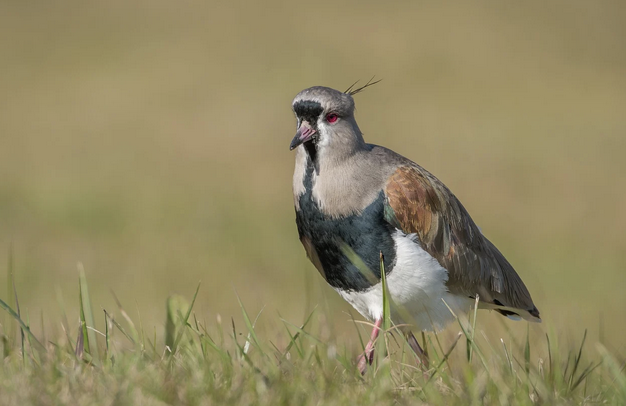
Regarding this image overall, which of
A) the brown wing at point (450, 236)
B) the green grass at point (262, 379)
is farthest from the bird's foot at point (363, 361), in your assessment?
the brown wing at point (450, 236)

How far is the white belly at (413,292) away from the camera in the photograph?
443 cm

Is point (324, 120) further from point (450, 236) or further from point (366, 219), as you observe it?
point (450, 236)

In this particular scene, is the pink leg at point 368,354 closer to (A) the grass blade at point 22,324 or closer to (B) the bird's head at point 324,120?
(B) the bird's head at point 324,120

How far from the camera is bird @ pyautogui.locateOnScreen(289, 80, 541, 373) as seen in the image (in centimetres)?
441

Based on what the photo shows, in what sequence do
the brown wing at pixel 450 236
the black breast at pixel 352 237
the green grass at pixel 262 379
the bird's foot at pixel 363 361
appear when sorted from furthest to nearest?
the brown wing at pixel 450 236 → the black breast at pixel 352 237 → the bird's foot at pixel 363 361 → the green grass at pixel 262 379

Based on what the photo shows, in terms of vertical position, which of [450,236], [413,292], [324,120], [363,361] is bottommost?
[363,361]

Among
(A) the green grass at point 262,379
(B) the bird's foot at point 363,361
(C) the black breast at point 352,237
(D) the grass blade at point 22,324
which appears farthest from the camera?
(C) the black breast at point 352,237

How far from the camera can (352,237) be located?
4.42m

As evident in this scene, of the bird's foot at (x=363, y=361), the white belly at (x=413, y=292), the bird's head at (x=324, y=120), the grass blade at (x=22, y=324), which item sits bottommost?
the bird's foot at (x=363, y=361)

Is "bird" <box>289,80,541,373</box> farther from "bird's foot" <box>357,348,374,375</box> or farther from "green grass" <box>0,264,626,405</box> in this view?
"green grass" <box>0,264,626,405</box>

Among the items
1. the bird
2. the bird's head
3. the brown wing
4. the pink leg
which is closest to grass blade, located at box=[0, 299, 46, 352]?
the pink leg

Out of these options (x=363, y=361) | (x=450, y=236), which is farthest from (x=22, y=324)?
(x=450, y=236)

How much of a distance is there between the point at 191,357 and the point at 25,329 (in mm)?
723

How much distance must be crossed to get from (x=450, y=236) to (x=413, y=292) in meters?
0.53
